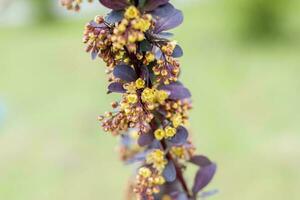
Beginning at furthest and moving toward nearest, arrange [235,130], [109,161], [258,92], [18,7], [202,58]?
[18,7], [202,58], [258,92], [235,130], [109,161]

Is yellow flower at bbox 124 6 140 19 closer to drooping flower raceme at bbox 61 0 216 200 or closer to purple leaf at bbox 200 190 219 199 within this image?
drooping flower raceme at bbox 61 0 216 200

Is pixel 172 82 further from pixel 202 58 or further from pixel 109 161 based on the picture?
pixel 202 58

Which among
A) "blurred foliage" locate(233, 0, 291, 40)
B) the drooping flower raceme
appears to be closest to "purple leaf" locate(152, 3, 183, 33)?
the drooping flower raceme

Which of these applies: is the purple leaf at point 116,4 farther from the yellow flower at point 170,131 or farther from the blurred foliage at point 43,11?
the blurred foliage at point 43,11

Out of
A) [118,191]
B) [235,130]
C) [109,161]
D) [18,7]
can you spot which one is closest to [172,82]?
[118,191]

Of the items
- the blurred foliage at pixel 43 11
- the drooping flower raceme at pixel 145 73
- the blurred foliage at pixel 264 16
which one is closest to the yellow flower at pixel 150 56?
the drooping flower raceme at pixel 145 73
